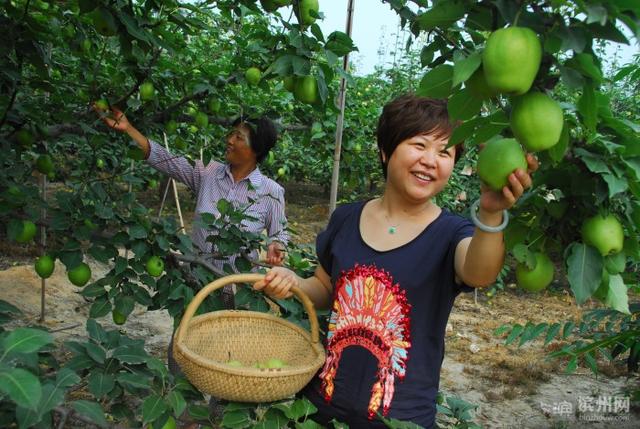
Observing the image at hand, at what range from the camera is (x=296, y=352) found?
1.45 meters

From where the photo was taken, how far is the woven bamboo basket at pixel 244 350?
3.72 feet

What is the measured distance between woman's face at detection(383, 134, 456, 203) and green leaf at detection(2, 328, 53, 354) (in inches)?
28.9

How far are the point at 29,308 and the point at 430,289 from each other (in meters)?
3.31

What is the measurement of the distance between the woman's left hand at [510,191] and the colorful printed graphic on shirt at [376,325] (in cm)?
39

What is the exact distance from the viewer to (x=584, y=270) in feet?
2.51

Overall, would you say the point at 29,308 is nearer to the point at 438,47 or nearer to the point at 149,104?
the point at 149,104

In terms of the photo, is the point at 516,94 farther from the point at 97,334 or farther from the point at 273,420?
the point at 97,334

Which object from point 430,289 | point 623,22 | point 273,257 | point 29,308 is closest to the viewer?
point 623,22

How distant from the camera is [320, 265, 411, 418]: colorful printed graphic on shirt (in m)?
1.19

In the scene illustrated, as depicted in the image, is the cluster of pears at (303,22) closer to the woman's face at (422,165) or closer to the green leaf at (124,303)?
the woman's face at (422,165)

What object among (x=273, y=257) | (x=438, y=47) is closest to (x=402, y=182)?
(x=438, y=47)

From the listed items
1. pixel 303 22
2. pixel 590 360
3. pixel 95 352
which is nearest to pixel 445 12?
pixel 303 22

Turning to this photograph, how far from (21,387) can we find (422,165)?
2.70 feet
